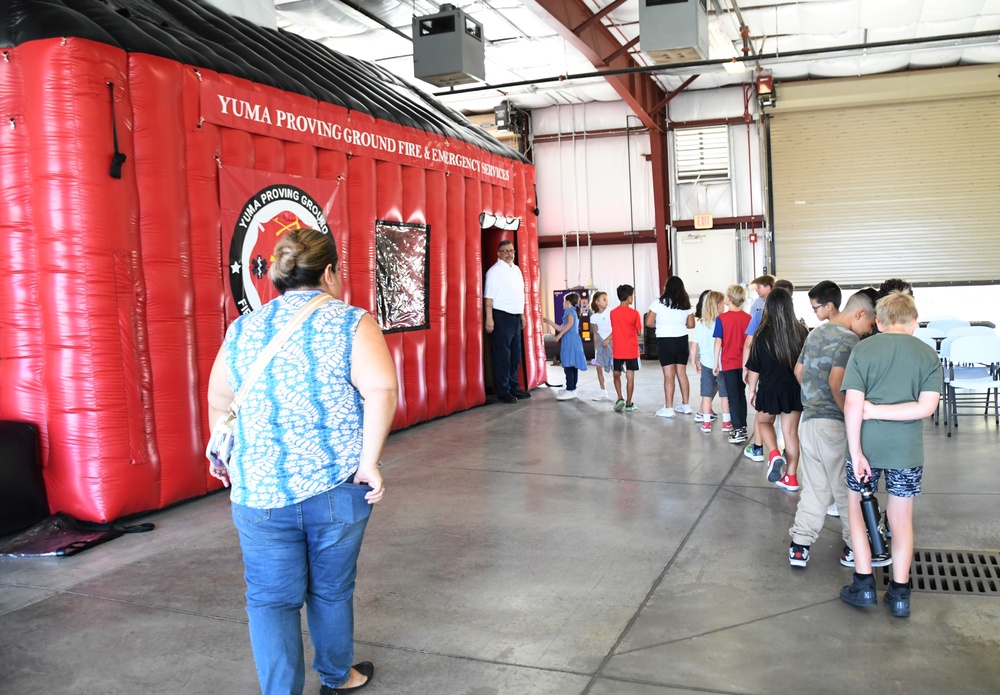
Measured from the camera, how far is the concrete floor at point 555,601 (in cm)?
344

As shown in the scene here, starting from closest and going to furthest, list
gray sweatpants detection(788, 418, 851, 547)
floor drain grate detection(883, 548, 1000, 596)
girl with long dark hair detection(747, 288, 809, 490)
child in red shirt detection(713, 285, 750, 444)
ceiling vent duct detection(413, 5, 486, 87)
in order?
1. floor drain grate detection(883, 548, 1000, 596)
2. gray sweatpants detection(788, 418, 851, 547)
3. girl with long dark hair detection(747, 288, 809, 490)
4. child in red shirt detection(713, 285, 750, 444)
5. ceiling vent duct detection(413, 5, 486, 87)

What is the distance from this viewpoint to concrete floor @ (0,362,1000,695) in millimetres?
3438

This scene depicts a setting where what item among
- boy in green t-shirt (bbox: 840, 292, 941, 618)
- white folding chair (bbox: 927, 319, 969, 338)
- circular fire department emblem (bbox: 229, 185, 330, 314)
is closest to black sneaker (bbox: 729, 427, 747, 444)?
white folding chair (bbox: 927, 319, 969, 338)

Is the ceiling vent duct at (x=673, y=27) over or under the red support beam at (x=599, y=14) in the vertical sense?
under

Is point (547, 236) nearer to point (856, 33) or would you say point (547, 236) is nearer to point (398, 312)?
point (856, 33)

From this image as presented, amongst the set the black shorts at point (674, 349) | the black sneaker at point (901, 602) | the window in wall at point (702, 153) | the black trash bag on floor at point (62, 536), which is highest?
the window in wall at point (702, 153)

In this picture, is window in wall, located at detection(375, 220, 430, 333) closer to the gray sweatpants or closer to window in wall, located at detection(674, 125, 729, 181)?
the gray sweatpants

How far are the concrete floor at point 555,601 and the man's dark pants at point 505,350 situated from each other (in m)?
3.76

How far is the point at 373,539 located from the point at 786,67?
12.9 metres

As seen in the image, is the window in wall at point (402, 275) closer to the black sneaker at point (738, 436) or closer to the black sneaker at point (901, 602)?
the black sneaker at point (738, 436)

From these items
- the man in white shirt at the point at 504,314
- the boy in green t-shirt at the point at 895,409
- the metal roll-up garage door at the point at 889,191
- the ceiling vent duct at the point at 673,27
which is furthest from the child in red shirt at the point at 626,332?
the metal roll-up garage door at the point at 889,191

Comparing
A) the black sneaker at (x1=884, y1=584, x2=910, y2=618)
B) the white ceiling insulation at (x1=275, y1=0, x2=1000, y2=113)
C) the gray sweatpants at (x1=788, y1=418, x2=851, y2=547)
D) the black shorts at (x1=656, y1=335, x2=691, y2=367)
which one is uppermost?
the white ceiling insulation at (x1=275, y1=0, x2=1000, y2=113)

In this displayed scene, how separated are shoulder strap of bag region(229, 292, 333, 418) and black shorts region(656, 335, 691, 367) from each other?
650 cm

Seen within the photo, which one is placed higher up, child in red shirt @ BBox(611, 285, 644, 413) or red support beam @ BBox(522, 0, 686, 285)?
red support beam @ BBox(522, 0, 686, 285)
